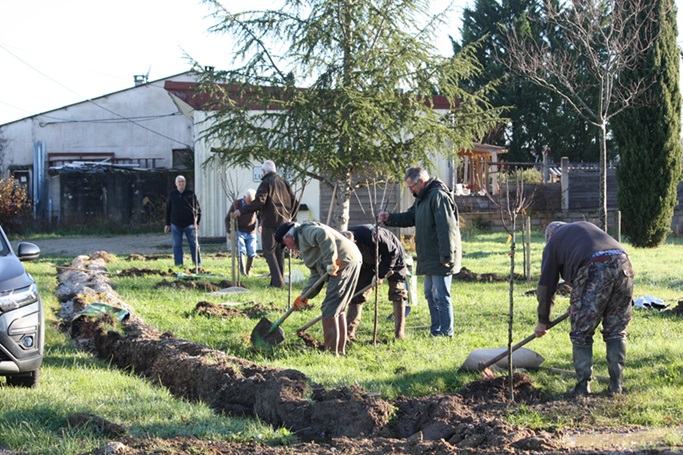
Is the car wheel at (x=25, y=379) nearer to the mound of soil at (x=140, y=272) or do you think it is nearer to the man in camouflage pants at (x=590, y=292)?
the man in camouflage pants at (x=590, y=292)

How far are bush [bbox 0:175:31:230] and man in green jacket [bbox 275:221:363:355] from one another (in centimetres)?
2537

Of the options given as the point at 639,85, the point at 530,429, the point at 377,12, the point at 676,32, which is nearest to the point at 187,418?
the point at 530,429

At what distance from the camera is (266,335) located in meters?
8.77

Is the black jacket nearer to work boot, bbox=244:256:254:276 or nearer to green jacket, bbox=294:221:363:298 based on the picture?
work boot, bbox=244:256:254:276

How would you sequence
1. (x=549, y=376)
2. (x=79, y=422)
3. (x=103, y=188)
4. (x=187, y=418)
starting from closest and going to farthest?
(x=79, y=422)
(x=187, y=418)
(x=549, y=376)
(x=103, y=188)

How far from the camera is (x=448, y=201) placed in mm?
8836

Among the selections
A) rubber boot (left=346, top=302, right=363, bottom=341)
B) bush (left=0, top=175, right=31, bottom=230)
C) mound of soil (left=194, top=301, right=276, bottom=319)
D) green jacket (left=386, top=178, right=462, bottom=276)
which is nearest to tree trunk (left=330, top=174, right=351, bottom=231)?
mound of soil (left=194, top=301, right=276, bottom=319)

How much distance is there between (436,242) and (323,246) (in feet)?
5.23

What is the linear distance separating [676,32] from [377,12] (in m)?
8.62

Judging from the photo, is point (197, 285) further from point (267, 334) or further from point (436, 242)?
point (436, 242)

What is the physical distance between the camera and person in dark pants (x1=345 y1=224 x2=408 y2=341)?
29.3ft

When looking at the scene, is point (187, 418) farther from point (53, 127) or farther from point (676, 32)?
point (53, 127)

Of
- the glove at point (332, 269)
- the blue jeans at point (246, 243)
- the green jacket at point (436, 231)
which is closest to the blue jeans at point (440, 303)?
the green jacket at point (436, 231)

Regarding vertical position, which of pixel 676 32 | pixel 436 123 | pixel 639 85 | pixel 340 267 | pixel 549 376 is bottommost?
pixel 549 376
